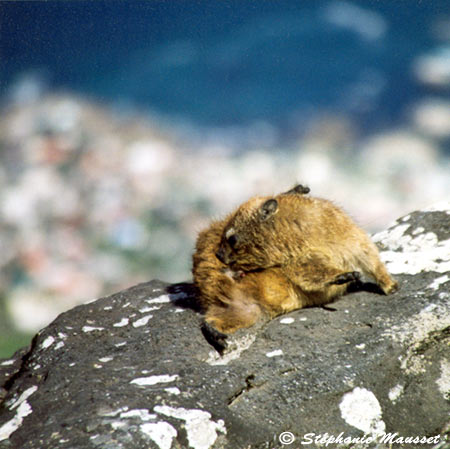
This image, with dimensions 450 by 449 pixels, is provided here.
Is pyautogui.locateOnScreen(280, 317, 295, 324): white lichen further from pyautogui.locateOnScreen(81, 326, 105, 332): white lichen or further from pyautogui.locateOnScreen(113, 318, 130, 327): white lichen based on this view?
pyautogui.locateOnScreen(81, 326, 105, 332): white lichen

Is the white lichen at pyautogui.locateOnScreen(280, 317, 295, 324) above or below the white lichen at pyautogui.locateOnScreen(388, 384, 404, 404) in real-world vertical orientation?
above

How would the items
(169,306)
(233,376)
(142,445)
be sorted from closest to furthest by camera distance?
(142,445) < (233,376) < (169,306)

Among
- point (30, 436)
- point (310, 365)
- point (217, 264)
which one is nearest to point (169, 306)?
point (217, 264)

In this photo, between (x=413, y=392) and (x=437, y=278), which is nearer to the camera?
(x=413, y=392)

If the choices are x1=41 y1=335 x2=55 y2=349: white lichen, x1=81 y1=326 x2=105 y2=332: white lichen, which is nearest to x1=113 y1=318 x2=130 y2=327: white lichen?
x1=81 y1=326 x2=105 y2=332: white lichen

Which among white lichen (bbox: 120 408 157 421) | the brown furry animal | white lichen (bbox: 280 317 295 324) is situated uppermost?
the brown furry animal

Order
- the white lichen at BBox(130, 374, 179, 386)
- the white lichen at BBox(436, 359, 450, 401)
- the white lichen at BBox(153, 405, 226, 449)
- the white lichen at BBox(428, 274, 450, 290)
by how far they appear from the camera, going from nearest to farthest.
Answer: the white lichen at BBox(153, 405, 226, 449)
the white lichen at BBox(130, 374, 179, 386)
the white lichen at BBox(436, 359, 450, 401)
the white lichen at BBox(428, 274, 450, 290)

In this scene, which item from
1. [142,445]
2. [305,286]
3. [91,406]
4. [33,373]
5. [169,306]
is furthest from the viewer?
[169,306]

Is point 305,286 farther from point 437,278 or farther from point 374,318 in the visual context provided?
point 437,278
